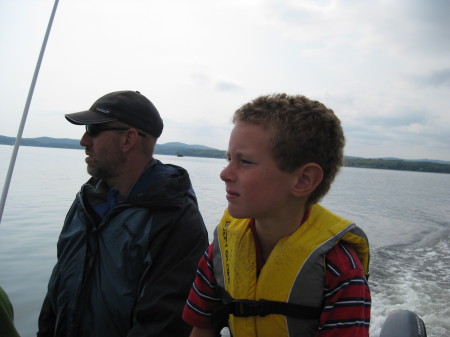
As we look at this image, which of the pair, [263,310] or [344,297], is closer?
[344,297]

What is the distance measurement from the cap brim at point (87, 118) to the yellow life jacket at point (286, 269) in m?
1.17

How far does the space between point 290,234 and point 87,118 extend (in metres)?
1.49

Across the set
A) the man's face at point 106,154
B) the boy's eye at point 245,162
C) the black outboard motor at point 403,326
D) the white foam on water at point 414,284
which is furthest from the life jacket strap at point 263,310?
the white foam on water at point 414,284

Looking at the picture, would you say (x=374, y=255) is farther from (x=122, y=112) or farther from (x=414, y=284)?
(x=122, y=112)

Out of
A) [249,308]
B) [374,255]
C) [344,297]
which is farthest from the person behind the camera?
[374,255]

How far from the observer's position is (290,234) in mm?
1571

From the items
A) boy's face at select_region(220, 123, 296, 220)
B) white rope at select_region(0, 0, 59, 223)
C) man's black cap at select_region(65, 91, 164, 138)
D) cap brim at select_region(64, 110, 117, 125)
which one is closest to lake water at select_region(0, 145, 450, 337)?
boy's face at select_region(220, 123, 296, 220)

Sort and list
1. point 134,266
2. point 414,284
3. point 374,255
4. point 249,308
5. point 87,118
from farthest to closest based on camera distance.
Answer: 1. point 374,255
2. point 414,284
3. point 87,118
4. point 134,266
5. point 249,308

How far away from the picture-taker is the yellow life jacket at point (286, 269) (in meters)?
1.44

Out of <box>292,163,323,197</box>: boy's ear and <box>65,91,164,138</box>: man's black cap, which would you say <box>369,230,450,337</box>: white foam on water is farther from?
<box>65,91,164,138</box>: man's black cap

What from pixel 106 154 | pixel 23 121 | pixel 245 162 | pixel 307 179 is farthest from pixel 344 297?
pixel 23 121

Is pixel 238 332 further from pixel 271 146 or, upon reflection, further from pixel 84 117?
pixel 84 117

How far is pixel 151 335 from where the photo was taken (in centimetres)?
186

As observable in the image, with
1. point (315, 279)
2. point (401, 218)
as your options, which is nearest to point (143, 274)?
point (315, 279)
